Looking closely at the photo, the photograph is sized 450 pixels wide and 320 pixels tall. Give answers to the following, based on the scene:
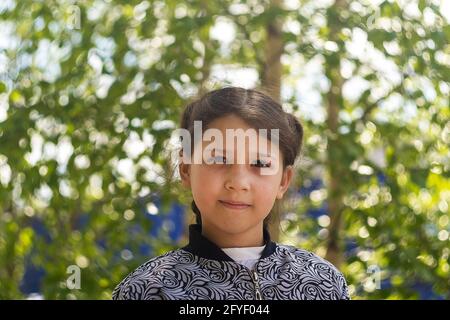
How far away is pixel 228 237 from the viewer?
46.4 inches

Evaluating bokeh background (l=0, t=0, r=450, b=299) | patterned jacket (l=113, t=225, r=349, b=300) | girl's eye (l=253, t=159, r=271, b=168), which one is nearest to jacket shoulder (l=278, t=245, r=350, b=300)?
patterned jacket (l=113, t=225, r=349, b=300)

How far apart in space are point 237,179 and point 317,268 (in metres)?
0.18

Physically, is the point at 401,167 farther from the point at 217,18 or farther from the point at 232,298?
the point at 232,298

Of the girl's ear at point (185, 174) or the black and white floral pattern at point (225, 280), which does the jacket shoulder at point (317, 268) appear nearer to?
the black and white floral pattern at point (225, 280)

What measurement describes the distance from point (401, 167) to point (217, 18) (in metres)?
0.64

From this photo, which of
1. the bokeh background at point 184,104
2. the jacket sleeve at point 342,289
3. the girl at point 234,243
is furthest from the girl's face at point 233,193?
the bokeh background at point 184,104

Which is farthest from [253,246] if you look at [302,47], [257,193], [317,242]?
[317,242]

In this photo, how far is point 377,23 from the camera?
2186 mm

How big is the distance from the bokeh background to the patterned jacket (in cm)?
87

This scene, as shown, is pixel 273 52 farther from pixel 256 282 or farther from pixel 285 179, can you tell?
pixel 256 282

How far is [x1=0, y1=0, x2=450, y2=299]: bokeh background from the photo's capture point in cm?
218

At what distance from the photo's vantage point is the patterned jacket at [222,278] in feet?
3.63

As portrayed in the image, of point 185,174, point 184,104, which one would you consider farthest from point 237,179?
point 184,104
